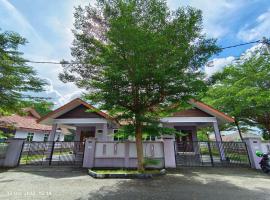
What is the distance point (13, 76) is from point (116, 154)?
23.8ft

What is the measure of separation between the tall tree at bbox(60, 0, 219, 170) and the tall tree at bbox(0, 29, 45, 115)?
3933mm

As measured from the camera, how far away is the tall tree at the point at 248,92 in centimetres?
1261

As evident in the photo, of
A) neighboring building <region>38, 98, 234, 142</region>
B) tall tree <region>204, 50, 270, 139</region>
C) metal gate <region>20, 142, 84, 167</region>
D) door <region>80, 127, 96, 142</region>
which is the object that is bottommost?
metal gate <region>20, 142, 84, 167</region>

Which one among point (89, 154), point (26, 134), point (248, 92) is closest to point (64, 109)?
point (89, 154)

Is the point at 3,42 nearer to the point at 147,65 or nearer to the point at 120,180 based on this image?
the point at 147,65

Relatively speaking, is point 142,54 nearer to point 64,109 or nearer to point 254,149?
point 254,149

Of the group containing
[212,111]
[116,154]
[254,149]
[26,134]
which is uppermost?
[212,111]

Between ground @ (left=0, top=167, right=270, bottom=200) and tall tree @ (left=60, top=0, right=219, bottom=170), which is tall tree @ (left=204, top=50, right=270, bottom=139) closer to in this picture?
tall tree @ (left=60, top=0, right=219, bottom=170)

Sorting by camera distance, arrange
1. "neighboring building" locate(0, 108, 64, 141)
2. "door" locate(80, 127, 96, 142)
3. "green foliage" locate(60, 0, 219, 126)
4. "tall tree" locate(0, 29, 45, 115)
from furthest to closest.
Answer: "neighboring building" locate(0, 108, 64, 141)
"door" locate(80, 127, 96, 142)
"tall tree" locate(0, 29, 45, 115)
"green foliage" locate(60, 0, 219, 126)

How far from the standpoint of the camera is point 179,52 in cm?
584

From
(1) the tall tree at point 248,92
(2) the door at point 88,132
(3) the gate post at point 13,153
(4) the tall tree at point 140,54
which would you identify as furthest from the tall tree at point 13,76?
(1) the tall tree at point 248,92

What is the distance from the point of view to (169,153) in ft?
28.1

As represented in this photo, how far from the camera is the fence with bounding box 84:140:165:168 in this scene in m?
8.58

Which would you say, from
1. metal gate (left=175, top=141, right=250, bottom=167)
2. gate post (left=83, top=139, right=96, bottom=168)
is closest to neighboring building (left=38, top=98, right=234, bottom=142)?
metal gate (left=175, top=141, right=250, bottom=167)
